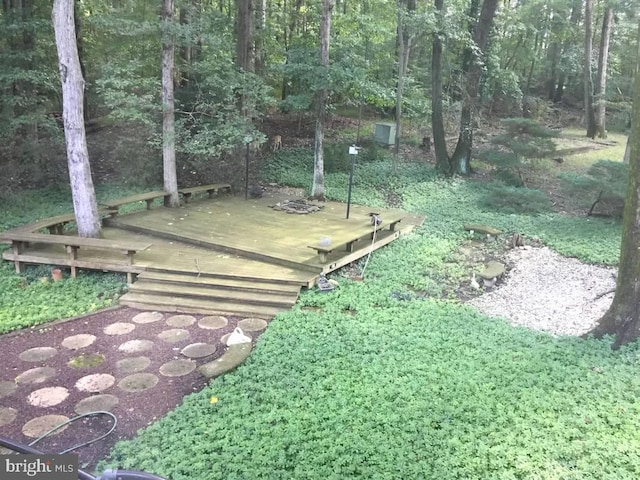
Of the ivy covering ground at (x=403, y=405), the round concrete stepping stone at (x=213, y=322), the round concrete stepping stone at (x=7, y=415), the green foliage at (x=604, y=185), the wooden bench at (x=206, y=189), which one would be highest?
the green foliage at (x=604, y=185)

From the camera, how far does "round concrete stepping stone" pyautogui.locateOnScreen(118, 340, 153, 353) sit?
5.61m

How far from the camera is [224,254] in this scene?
817cm

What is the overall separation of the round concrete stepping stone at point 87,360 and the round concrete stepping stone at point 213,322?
1.24 metres

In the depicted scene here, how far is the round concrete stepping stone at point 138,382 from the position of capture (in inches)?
191

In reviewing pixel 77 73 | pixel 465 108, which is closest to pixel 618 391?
pixel 77 73

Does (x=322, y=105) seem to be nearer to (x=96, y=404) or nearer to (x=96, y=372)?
(x=96, y=372)

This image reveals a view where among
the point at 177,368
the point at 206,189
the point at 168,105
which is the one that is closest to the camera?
the point at 177,368

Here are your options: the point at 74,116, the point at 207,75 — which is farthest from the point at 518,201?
the point at 74,116

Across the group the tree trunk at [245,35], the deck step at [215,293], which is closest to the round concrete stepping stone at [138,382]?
the deck step at [215,293]

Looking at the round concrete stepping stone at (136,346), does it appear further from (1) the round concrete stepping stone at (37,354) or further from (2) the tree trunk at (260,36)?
(2) the tree trunk at (260,36)

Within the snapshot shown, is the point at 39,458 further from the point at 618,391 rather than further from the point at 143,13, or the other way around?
the point at 143,13

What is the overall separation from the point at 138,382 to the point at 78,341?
4.39 feet

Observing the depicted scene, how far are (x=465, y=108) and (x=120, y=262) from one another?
11060 mm

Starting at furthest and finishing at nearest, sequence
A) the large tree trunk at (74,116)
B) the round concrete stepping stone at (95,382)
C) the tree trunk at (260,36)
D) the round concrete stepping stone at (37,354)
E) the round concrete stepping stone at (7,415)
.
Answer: the tree trunk at (260,36) → the large tree trunk at (74,116) → the round concrete stepping stone at (37,354) → the round concrete stepping stone at (95,382) → the round concrete stepping stone at (7,415)
